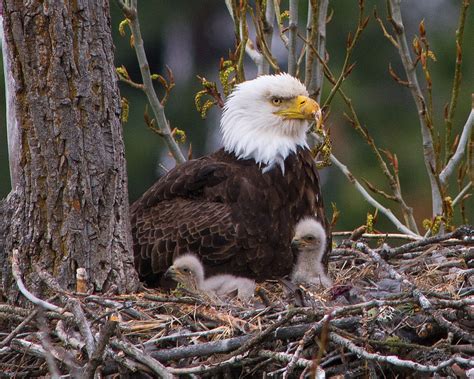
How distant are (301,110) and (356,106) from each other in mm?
10900

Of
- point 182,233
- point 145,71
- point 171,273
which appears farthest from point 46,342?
point 145,71

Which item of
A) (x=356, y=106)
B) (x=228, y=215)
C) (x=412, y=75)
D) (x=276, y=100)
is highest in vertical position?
(x=412, y=75)

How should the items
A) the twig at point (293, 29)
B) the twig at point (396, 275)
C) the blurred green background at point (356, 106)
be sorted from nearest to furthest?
the twig at point (396, 275), the twig at point (293, 29), the blurred green background at point (356, 106)

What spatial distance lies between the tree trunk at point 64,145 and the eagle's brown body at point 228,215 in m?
0.83

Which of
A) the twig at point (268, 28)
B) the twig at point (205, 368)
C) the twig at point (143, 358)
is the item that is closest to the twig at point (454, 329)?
the twig at point (205, 368)

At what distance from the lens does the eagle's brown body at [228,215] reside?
283 inches

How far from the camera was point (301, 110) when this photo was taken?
7477 millimetres

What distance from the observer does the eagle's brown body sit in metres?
7.18

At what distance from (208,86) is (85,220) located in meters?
1.58

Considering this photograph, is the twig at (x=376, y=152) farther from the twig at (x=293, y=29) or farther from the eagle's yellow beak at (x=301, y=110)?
the eagle's yellow beak at (x=301, y=110)

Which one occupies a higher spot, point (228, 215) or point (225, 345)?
point (228, 215)

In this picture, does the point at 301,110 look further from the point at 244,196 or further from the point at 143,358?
the point at 143,358

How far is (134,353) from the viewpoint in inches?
221

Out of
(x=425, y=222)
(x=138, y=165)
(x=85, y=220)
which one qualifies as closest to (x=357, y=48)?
(x=138, y=165)
